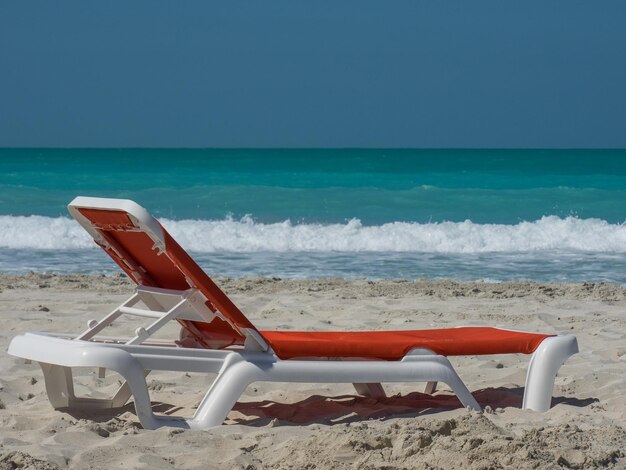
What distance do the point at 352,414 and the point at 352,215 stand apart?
686 inches

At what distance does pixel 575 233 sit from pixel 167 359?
539 inches

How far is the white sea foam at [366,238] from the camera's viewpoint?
15.0 m

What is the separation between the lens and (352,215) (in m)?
22.1

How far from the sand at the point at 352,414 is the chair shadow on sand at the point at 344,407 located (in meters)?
0.01

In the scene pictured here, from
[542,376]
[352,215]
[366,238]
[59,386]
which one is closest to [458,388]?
[542,376]

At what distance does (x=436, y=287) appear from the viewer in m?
9.83

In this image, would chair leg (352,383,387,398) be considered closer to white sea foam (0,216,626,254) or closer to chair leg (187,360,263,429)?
chair leg (187,360,263,429)

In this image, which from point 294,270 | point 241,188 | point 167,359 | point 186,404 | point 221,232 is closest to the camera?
point 167,359

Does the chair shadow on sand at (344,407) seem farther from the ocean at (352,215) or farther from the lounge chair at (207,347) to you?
the ocean at (352,215)

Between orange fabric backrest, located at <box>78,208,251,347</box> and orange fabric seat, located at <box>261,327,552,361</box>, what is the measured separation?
263mm

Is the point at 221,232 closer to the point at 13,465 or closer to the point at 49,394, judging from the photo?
the point at 49,394

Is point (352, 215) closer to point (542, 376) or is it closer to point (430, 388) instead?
point (430, 388)

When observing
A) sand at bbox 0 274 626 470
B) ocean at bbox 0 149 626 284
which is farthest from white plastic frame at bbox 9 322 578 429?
ocean at bbox 0 149 626 284

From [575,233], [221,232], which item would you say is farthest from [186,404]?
[575,233]
